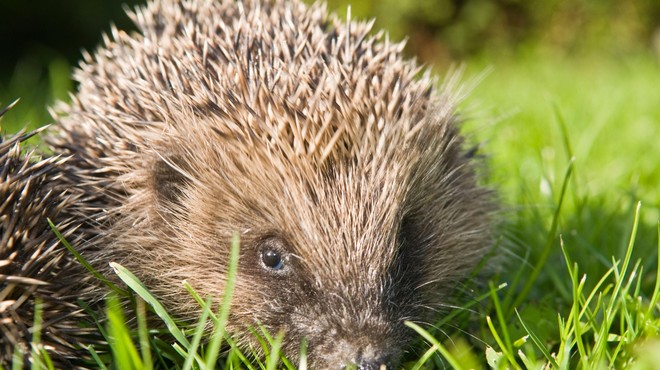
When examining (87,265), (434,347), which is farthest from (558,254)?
(87,265)

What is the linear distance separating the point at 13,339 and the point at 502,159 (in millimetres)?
2788

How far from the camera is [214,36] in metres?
2.22

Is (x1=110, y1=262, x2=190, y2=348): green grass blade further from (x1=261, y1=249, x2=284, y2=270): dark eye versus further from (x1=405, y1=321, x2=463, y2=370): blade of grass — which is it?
(x1=405, y1=321, x2=463, y2=370): blade of grass

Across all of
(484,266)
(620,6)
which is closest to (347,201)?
(484,266)

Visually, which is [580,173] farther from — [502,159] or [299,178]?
[299,178]

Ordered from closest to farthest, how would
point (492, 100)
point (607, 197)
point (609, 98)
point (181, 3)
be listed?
point (181, 3) < point (607, 197) < point (609, 98) < point (492, 100)

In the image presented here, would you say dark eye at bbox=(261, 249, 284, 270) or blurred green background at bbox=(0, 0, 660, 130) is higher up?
blurred green background at bbox=(0, 0, 660, 130)

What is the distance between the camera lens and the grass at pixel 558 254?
67.4 inches

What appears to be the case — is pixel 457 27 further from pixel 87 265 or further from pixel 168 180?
pixel 87 265

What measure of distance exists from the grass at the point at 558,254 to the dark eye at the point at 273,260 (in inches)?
6.6

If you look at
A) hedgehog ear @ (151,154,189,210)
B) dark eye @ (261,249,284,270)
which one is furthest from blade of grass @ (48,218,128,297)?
dark eye @ (261,249,284,270)

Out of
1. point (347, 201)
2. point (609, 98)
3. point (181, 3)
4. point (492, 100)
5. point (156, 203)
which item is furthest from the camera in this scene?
point (492, 100)

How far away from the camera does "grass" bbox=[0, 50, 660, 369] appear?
1.71 meters

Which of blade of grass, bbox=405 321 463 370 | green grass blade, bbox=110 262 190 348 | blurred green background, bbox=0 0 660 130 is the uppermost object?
blurred green background, bbox=0 0 660 130
